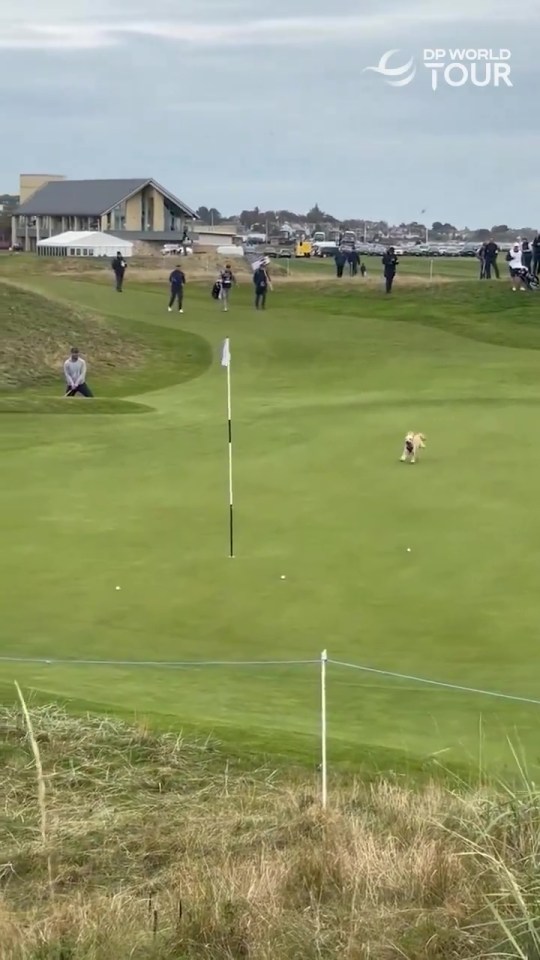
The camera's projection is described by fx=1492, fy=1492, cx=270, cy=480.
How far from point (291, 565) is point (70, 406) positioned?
14513mm

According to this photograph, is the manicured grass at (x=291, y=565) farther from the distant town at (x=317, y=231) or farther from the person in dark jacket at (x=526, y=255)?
the distant town at (x=317, y=231)

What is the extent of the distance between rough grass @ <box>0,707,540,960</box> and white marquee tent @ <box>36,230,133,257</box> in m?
85.2

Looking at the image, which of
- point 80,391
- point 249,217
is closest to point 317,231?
point 249,217

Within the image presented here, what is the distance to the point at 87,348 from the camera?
35969 mm

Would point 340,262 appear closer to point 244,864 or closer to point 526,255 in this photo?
point 526,255

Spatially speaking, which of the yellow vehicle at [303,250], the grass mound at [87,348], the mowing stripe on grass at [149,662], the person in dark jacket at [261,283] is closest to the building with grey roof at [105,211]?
the yellow vehicle at [303,250]

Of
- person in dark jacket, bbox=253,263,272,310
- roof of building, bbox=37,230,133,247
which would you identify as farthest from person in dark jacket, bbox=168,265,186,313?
roof of building, bbox=37,230,133,247

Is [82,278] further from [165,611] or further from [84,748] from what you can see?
[84,748]

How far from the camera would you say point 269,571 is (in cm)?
1395

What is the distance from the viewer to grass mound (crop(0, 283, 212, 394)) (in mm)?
34062

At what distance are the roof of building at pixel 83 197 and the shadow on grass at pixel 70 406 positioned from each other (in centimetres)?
7892

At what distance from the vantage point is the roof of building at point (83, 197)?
347ft

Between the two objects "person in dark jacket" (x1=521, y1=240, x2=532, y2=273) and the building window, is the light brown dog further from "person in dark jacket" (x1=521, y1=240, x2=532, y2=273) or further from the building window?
the building window

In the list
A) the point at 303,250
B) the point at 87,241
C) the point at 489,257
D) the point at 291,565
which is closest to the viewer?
the point at 291,565
